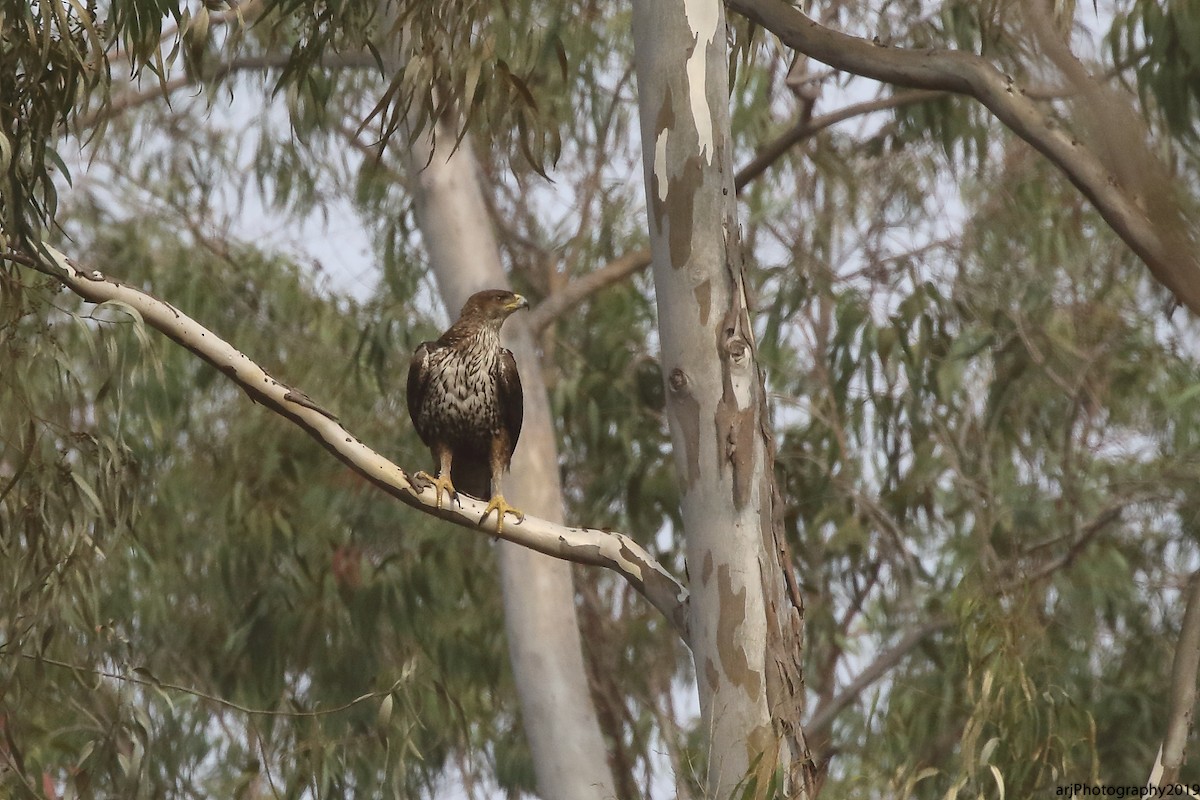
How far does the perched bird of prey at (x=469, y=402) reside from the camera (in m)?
4.59

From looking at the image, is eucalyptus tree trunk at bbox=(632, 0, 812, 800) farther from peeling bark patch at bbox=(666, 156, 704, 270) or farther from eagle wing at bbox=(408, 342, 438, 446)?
eagle wing at bbox=(408, 342, 438, 446)

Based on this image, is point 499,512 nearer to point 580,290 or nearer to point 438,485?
point 438,485

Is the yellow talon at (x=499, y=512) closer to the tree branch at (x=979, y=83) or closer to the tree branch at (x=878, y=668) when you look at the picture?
the tree branch at (x=979, y=83)

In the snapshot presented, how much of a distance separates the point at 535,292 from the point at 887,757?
2.91 metres

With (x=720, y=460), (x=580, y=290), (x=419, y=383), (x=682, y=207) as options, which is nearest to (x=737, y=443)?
(x=720, y=460)

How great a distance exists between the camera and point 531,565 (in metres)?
5.50

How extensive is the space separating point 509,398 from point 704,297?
60.1 inches

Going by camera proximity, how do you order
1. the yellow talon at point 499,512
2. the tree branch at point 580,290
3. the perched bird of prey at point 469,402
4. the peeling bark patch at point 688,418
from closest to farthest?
the peeling bark patch at point 688,418, the yellow talon at point 499,512, the perched bird of prey at point 469,402, the tree branch at point 580,290

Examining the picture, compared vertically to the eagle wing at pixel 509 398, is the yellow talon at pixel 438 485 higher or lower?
lower

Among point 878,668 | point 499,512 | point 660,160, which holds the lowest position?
point 499,512

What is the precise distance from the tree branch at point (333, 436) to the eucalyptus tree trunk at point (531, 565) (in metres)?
1.60

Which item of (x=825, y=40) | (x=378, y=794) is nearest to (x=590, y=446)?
(x=378, y=794)

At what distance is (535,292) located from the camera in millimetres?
7621

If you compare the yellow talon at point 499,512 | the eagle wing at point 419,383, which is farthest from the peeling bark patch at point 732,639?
the eagle wing at point 419,383
